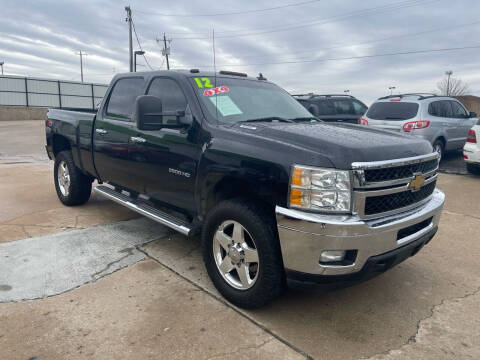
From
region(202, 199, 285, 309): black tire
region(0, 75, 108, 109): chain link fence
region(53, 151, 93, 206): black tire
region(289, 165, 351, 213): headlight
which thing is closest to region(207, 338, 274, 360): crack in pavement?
region(202, 199, 285, 309): black tire

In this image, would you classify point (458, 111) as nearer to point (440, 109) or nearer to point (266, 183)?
point (440, 109)

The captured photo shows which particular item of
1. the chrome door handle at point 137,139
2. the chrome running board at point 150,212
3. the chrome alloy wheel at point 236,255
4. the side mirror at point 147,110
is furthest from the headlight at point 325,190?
the chrome door handle at point 137,139

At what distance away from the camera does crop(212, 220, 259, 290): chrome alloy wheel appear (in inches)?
113

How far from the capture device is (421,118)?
892 centimetres

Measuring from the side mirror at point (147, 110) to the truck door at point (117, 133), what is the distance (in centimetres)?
80

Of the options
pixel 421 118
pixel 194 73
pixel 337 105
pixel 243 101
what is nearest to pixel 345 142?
pixel 243 101

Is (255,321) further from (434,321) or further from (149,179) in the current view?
(149,179)

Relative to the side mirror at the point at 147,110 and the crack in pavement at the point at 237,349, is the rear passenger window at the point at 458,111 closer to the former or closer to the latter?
the side mirror at the point at 147,110

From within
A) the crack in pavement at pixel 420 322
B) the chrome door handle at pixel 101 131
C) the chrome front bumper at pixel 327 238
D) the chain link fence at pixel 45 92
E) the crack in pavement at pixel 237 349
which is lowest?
the crack in pavement at pixel 420 322

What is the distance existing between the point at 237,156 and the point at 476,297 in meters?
2.34

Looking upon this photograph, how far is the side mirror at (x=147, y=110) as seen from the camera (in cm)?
333

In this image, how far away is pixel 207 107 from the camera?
351 centimetres

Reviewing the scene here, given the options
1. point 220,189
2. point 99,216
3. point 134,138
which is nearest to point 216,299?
point 220,189

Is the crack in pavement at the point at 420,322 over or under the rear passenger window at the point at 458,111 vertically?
under
